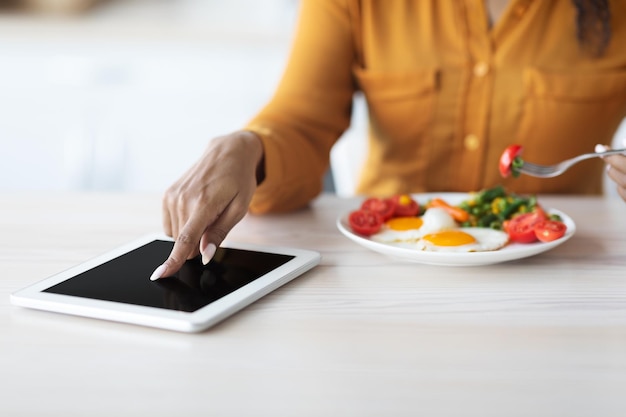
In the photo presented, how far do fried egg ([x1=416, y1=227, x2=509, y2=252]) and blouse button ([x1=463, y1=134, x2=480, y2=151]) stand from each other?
0.55 metres

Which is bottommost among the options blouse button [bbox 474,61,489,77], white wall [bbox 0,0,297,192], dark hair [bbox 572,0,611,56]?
white wall [bbox 0,0,297,192]

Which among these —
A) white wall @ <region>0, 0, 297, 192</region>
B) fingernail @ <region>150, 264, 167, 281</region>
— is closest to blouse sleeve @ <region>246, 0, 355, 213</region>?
fingernail @ <region>150, 264, 167, 281</region>

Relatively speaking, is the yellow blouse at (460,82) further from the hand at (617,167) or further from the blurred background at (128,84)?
the blurred background at (128,84)

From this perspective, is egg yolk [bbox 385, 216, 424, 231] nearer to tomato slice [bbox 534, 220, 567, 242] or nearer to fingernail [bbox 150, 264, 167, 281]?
tomato slice [bbox 534, 220, 567, 242]

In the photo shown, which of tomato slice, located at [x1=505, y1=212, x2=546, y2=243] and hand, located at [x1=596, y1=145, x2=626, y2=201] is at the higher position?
hand, located at [x1=596, y1=145, x2=626, y2=201]

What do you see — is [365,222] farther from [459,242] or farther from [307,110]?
[307,110]

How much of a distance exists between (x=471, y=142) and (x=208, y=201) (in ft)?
2.43

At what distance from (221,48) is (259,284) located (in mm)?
1687

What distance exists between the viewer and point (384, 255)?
1007mm

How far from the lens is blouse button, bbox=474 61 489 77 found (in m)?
1.47

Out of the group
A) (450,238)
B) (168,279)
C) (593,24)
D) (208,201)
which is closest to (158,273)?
(168,279)

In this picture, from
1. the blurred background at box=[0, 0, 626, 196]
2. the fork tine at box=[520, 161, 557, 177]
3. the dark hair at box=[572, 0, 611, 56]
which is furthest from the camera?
the blurred background at box=[0, 0, 626, 196]

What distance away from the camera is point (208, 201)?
3.15ft

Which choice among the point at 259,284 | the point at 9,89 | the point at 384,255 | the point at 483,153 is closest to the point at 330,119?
the point at 483,153
